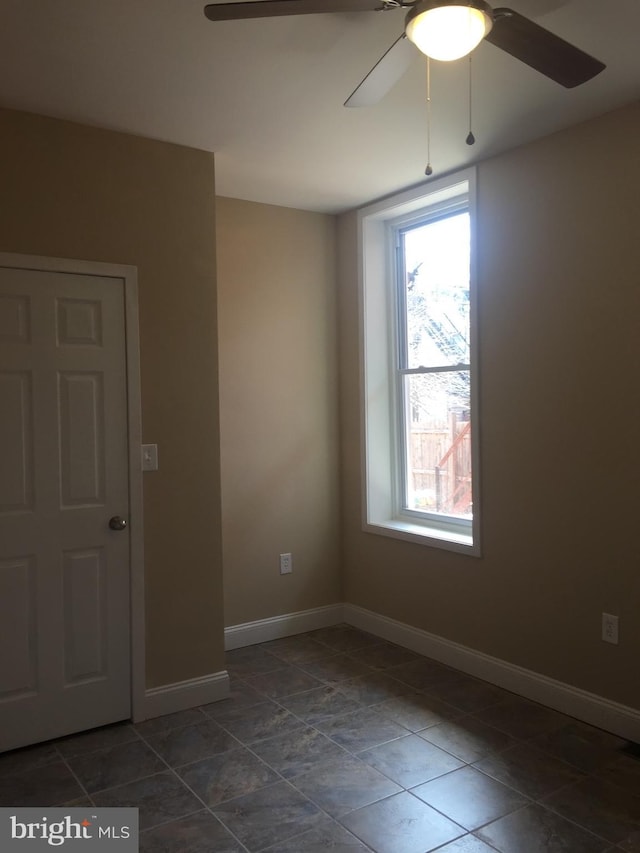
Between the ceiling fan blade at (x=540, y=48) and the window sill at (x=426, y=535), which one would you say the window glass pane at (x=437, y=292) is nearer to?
the window sill at (x=426, y=535)

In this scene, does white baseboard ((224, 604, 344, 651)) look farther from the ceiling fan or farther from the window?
the ceiling fan

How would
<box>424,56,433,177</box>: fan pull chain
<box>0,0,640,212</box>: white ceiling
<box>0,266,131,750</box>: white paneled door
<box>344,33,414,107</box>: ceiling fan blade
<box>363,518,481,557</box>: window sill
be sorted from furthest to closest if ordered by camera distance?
<box>363,518,481,557</box>: window sill, <box>0,266,131,750</box>: white paneled door, <box>424,56,433,177</box>: fan pull chain, <box>0,0,640,212</box>: white ceiling, <box>344,33,414,107</box>: ceiling fan blade

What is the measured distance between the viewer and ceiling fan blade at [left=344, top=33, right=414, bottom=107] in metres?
1.81

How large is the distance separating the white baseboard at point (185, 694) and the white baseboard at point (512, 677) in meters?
1.12

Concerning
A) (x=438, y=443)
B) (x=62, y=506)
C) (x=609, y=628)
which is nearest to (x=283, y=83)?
(x=62, y=506)

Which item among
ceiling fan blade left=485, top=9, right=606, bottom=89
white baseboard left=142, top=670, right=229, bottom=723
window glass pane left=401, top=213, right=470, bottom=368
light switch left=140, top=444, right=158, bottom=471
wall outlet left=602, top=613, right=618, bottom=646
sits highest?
ceiling fan blade left=485, top=9, right=606, bottom=89

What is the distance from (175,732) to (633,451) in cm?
223

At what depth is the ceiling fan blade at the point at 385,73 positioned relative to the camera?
1.81 m

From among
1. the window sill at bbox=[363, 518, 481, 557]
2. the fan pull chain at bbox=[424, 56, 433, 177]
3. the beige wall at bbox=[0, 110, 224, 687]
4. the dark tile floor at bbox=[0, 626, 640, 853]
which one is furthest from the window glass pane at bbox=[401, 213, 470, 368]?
the dark tile floor at bbox=[0, 626, 640, 853]

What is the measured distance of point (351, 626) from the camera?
4234mm

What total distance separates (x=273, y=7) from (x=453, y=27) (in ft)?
1.41

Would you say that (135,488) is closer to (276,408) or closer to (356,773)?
(276,408)

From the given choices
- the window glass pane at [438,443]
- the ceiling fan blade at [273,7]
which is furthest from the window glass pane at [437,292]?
the ceiling fan blade at [273,7]
